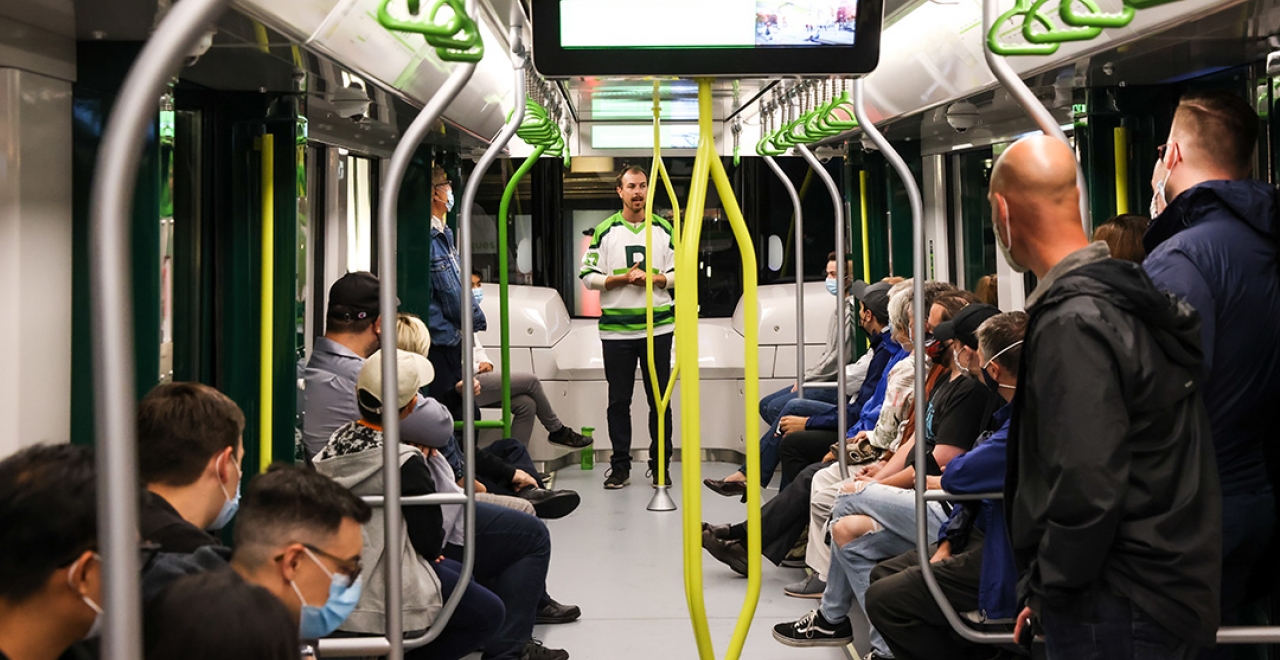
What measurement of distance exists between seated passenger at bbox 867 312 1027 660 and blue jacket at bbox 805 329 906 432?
4.79 feet

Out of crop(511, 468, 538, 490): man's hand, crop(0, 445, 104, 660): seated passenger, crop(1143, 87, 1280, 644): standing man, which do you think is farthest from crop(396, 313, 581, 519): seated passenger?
crop(0, 445, 104, 660): seated passenger

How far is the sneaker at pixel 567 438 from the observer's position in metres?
7.30

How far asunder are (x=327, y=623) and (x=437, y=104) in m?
1.06

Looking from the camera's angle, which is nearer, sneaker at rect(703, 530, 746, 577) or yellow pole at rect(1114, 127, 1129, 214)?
yellow pole at rect(1114, 127, 1129, 214)

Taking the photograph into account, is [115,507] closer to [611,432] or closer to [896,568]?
[896,568]

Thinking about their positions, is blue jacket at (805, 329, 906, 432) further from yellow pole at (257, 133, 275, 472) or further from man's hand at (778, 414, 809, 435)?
yellow pole at (257, 133, 275, 472)

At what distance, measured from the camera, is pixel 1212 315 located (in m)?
2.36

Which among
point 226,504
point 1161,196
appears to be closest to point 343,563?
point 226,504

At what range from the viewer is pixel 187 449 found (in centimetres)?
220

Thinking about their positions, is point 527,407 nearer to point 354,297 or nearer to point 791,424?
point 791,424

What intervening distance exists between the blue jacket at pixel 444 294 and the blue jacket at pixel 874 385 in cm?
186

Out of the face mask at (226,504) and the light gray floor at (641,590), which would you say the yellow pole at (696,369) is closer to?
the face mask at (226,504)

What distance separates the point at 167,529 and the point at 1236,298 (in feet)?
6.81

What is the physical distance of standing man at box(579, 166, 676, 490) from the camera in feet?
23.8
